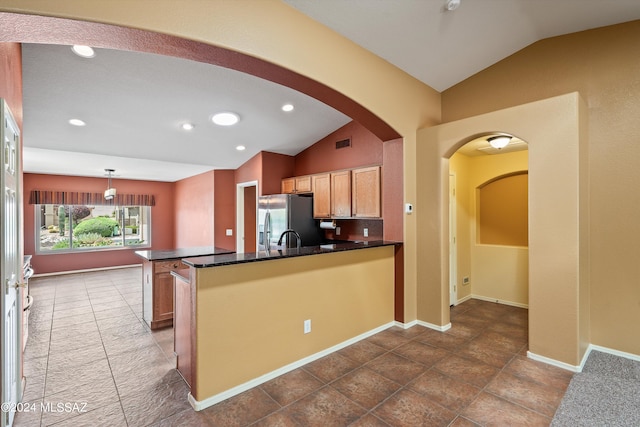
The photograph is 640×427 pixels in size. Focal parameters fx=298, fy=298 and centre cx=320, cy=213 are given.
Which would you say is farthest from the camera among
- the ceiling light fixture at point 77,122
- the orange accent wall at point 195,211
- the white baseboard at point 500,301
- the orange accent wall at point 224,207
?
the orange accent wall at point 195,211

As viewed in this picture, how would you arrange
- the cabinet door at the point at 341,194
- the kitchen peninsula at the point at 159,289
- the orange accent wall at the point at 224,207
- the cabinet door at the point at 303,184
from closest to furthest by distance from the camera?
1. the kitchen peninsula at the point at 159,289
2. the cabinet door at the point at 341,194
3. the cabinet door at the point at 303,184
4. the orange accent wall at the point at 224,207

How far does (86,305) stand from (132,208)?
4706mm

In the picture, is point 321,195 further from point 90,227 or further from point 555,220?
point 90,227

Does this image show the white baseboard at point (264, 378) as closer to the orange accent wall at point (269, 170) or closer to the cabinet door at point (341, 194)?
the cabinet door at point (341, 194)

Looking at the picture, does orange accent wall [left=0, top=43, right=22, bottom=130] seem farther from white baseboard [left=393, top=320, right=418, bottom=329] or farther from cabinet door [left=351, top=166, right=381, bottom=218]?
white baseboard [left=393, top=320, right=418, bottom=329]

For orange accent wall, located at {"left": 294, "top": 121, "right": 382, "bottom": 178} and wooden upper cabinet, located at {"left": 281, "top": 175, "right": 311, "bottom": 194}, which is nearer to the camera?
orange accent wall, located at {"left": 294, "top": 121, "right": 382, "bottom": 178}

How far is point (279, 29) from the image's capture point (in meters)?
2.41

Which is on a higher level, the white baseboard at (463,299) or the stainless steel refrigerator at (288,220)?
the stainless steel refrigerator at (288,220)

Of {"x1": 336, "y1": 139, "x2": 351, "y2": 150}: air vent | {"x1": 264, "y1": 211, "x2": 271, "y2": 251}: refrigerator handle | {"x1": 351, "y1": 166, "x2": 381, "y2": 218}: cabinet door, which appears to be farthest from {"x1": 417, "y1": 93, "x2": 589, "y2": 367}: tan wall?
{"x1": 264, "y1": 211, "x2": 271, "y2": 251}: refrigerator handle

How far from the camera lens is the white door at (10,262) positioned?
5.21ft

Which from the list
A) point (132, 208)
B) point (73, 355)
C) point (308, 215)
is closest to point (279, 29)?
point (308, 215)

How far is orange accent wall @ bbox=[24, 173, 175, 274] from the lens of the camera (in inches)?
282

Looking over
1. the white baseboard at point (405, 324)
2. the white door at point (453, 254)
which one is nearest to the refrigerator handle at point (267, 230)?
the white baseboard at point (405, 324)

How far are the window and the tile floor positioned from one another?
487 centimetres
